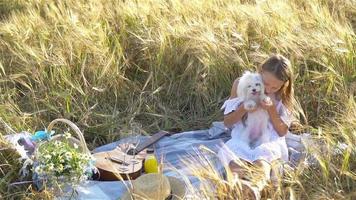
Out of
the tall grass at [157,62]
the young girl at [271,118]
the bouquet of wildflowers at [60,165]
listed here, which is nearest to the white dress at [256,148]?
the young girl at [271,118]

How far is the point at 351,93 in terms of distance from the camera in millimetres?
4035

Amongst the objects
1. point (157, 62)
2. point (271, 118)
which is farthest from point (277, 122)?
point (157, 62)

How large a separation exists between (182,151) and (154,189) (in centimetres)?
75

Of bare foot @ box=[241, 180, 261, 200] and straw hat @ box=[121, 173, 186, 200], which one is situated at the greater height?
straw hat @ box=[121, 173, 186, 200]

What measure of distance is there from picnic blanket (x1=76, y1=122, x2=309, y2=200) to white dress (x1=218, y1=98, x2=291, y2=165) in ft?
0.26

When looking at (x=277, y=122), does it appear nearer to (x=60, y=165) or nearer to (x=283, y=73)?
(x=283, y=73)

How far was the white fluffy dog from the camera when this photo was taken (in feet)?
11.7

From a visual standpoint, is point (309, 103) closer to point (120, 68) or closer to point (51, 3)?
point (120, 68)

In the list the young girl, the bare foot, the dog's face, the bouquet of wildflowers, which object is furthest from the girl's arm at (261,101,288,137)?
the bouquet of wildflowers

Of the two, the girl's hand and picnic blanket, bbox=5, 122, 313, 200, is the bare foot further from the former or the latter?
the girl's hand

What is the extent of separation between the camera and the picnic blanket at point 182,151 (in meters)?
3.46

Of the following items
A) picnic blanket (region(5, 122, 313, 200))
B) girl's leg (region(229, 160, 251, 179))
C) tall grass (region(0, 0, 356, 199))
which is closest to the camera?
girl's leg (region(229, 160, 251, 179))

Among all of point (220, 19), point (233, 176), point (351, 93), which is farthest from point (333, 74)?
point (233, 176)

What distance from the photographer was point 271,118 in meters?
3.66
